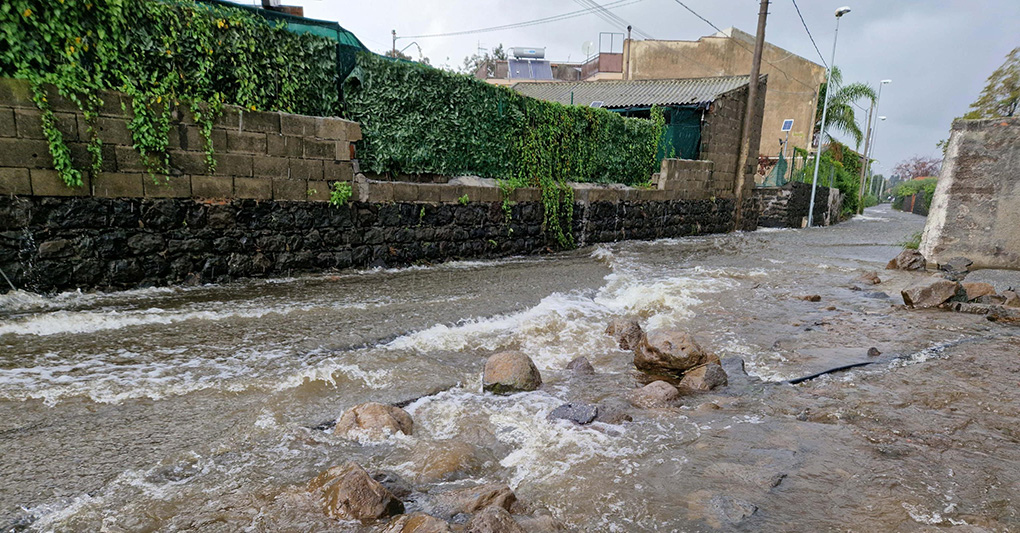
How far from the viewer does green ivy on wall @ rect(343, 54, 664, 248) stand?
7.97 m

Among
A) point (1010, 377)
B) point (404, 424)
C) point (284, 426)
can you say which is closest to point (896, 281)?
point (1010, 377)

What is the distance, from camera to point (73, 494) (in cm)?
231

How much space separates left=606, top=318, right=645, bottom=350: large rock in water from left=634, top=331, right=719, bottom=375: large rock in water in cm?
55

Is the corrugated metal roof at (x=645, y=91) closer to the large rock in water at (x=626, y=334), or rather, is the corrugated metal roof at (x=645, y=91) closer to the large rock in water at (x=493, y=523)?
the large rock in water at (x=626, y=334)

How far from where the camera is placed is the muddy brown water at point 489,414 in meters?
2.28

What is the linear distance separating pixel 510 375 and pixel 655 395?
1.03 m

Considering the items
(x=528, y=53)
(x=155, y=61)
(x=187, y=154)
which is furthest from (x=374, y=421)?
(x=528, y=53)

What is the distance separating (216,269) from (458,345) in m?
3.78

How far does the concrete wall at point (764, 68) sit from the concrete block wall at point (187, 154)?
26.6 m

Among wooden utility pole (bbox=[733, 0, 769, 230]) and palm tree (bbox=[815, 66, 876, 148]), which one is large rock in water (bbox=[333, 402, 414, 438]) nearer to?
wooden utility pole (bbox=[733, 0, 769, 230])

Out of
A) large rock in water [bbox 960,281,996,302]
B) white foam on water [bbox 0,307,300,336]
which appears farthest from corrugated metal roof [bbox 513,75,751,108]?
white foam on water [bbox 0,307,300,336]

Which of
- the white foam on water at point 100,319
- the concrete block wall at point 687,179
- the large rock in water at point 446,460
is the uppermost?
the concrete block wall at point 687,179

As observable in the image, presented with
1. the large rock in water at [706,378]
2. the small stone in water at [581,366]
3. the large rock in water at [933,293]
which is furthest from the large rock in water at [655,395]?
the large rock in water at [933,293]

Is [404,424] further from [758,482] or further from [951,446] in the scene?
[951,446]
